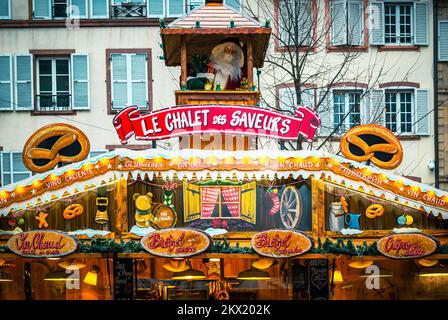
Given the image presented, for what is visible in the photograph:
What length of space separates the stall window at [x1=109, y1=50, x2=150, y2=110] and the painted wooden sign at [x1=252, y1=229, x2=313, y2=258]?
1683 centimetres

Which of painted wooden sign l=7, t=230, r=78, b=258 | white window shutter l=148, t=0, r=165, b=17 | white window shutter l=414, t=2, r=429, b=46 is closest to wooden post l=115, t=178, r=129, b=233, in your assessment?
painted wooden sign l=7, t=230, r=78, b=258

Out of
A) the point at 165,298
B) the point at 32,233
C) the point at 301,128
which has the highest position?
the point at 301,128

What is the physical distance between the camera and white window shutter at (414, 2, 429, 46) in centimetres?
3675

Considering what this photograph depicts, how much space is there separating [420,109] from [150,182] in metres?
18.3

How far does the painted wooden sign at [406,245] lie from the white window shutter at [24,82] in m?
18.8

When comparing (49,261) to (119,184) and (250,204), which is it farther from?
(250,204)

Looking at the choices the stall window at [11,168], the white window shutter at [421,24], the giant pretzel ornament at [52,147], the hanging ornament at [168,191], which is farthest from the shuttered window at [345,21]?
the giant pretzel ornament at [52,147]

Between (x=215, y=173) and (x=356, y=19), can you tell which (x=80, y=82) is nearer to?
(x=356, y=19)

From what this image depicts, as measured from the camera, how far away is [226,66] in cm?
2308

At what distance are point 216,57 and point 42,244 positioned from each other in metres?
6.07
